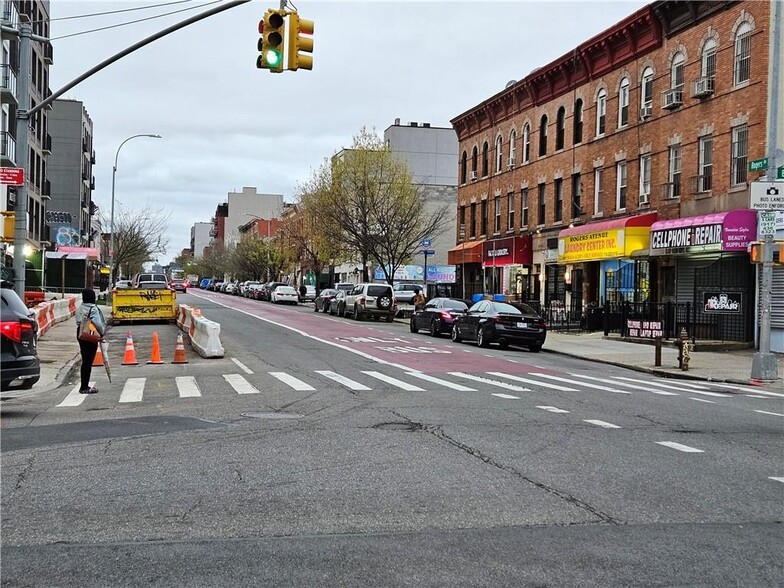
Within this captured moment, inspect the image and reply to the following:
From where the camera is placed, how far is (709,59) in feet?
89.7

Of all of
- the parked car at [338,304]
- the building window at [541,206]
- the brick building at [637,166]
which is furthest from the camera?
the parked car at [338,304]

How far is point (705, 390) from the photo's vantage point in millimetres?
15648

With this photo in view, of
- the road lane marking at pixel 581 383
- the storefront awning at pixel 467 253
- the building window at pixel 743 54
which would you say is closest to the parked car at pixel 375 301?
the storefront awning at pixel 467 253

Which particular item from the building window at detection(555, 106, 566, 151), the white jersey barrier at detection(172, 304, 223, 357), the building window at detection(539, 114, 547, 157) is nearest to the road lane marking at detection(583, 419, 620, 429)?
the white jersey barrier at detection(172, 304, 223, 357)

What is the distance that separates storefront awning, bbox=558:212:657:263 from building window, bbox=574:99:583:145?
439 centimetres

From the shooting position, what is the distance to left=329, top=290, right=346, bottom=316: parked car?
142ft

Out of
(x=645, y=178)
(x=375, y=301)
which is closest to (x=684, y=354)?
(x=645, y=178)

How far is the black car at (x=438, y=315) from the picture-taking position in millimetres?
29453

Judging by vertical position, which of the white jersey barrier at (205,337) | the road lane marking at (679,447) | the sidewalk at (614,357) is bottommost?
the sidewalk at (614,357)

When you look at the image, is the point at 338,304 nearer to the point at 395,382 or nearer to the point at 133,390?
the point at 395,382

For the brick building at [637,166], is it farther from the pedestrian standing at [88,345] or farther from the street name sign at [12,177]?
the street name sign at [12,177]

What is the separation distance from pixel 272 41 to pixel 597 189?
22.7 metres

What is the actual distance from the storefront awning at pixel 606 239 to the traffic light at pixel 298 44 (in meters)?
18.1

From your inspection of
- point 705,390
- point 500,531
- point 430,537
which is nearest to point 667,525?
point 500,531
